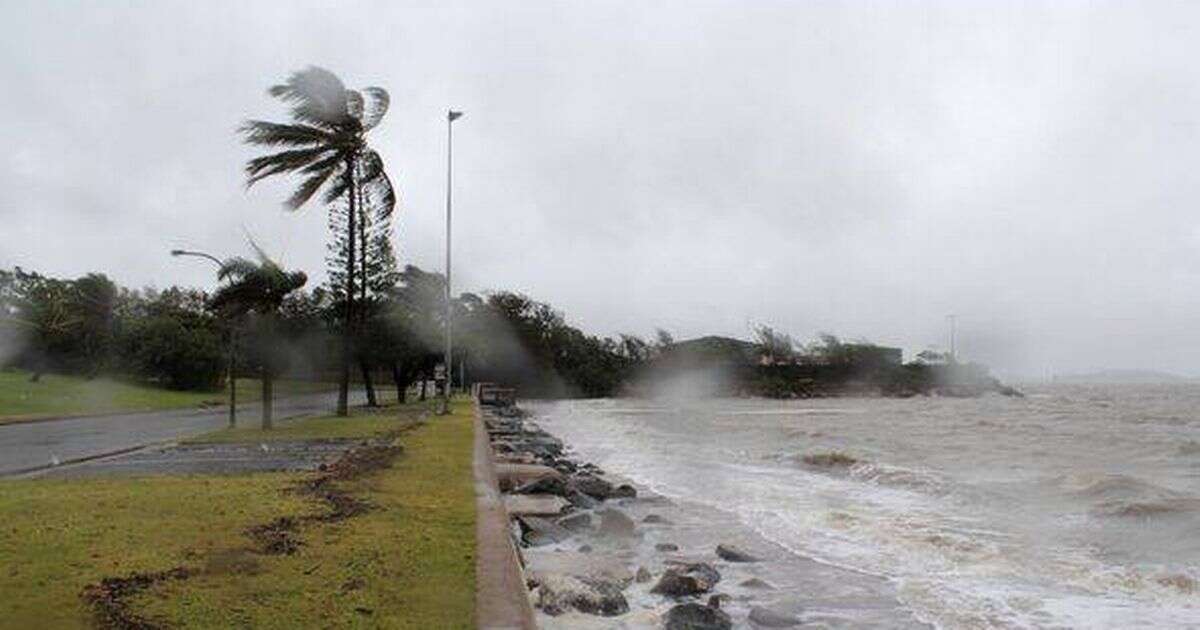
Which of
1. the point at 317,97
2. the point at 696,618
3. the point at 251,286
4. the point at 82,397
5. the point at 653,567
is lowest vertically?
the point at 653,567

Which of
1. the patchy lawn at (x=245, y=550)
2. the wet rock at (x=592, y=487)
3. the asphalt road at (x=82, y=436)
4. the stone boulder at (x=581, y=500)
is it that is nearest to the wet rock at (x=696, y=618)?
the patchy lawn at (x=245, y=550)

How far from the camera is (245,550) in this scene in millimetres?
7832

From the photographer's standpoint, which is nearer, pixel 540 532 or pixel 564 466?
pixel 540 532

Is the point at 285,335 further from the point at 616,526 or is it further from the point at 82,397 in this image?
the point at 616,526

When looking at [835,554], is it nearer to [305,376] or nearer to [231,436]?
[231,436]

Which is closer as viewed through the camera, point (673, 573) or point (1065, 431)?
point (673, 573)

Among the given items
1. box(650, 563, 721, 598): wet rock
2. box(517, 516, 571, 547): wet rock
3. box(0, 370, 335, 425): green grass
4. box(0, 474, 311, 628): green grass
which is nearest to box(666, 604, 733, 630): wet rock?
box(650, 563, 721, 598): wet rock

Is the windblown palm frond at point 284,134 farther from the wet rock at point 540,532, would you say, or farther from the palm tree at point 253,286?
the wet rock at point 540,532

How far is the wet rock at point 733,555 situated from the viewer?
11719 millimetres

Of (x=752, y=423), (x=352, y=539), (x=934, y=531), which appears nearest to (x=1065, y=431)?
(x=752, y=423)

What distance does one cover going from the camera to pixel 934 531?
14469mm

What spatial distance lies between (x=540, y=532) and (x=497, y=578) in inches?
233

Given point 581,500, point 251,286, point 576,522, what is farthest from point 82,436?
point 576,522

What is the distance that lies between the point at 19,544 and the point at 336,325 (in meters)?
39.1
